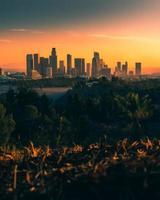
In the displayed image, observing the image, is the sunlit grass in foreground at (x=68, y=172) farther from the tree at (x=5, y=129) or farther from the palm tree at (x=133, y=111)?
the palm tree at (x=133, y=111)

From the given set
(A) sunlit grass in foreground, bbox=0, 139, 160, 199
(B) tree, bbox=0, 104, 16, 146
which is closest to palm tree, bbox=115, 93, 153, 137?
(B) tree, bbox=0, 104, 16, 146

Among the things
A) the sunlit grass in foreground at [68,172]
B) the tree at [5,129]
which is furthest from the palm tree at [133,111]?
the sunlit grass in foreground at [68,172]

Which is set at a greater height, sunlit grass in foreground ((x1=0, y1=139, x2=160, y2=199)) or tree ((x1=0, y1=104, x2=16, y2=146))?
sunlit grass in foreground ((x1=0, y1=139, x2=160, y2=199))

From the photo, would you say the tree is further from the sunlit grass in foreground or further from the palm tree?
the sunlit grass in foreground

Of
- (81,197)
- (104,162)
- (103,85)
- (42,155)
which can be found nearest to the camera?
(81,197)

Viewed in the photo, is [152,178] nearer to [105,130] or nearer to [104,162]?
[104,162]

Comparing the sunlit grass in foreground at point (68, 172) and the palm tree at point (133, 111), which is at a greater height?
the sunlit grass in foreground at point (68, 172)

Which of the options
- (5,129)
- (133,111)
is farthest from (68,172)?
(133,111)

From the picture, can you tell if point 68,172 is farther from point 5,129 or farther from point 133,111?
point 133,111

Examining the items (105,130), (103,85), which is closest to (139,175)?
(105,130)

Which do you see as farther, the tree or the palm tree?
the palm tree

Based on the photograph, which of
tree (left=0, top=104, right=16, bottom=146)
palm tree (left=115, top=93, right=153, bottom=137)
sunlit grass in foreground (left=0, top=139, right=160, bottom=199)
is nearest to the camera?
sunlit grass in foreground (left=0, top=139, right=160, bottom=199)
